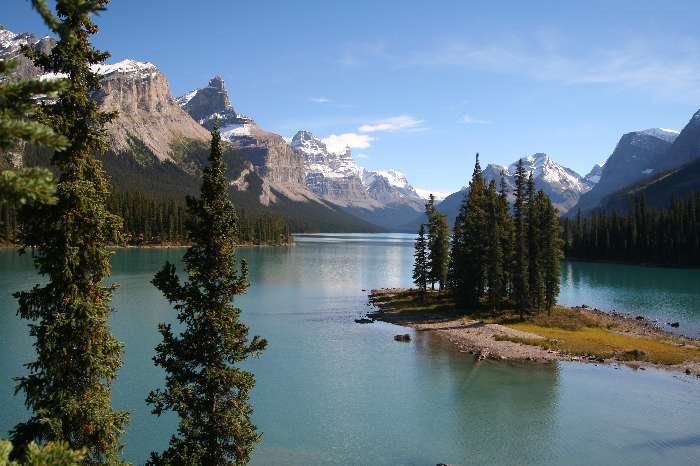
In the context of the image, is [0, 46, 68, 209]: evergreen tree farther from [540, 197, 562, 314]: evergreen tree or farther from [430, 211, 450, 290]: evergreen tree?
[430, 211, 450, 290]: evergreen tree

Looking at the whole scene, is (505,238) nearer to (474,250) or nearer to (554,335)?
(474,250)

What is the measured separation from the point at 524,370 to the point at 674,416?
50.9 ft

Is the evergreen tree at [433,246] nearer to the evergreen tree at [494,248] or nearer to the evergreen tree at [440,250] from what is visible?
the evergreen tree at [440,250]

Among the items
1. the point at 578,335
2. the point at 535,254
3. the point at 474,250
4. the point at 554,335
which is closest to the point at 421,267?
the point at 474,250

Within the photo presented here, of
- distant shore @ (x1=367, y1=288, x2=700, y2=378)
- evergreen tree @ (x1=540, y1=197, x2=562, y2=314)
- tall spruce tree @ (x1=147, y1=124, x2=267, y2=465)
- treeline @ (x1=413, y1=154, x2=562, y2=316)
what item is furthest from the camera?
evergreen tree @ (x1=540, y1=197, x2=562, y2=314)

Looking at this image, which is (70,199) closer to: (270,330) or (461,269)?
(270,330)

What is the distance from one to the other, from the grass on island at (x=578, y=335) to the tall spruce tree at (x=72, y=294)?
58470 millimetres

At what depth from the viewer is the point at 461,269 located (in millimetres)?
91875

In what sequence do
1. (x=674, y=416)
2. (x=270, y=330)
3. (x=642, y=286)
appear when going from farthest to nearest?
(x=642, y=286)
(x=270, y=330)
(x=674, y=416)

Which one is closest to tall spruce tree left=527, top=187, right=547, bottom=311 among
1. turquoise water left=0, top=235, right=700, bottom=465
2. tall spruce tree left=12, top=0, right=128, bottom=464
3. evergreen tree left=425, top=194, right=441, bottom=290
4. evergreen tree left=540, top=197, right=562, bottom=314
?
evergreen tree left=540, top=197, right=562, bottom=314

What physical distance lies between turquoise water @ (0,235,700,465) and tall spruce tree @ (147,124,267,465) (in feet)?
44.9

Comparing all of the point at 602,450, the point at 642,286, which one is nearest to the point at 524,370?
the point at 602,450

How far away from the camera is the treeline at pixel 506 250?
8650cm

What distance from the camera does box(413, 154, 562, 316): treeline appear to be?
86.5 metres
